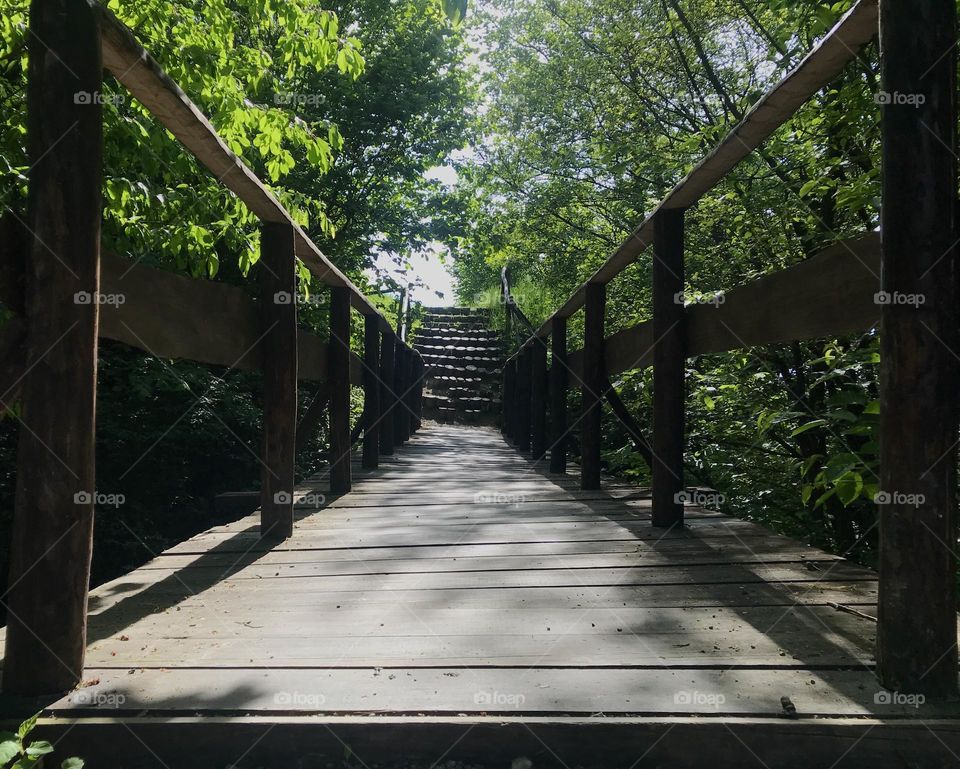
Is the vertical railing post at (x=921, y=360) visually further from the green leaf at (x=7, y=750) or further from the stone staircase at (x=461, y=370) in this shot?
the stone staircase at (x=461, y=370)

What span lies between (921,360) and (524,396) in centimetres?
825

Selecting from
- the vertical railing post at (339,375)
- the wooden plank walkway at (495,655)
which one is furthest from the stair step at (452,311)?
the wooden plank walkway at (495,655)

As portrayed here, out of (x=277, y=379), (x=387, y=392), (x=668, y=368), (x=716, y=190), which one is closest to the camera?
(x=277, y=379)

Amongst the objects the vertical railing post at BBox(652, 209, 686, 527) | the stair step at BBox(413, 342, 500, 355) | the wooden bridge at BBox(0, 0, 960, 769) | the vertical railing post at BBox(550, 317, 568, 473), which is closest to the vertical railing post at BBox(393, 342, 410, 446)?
the vertical railing post at BBox(550, 317, 568, 473)

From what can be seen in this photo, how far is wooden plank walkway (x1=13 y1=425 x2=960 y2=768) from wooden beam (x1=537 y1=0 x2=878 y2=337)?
1.49 meters

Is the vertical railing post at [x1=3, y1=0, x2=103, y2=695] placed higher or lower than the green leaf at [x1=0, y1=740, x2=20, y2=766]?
higher

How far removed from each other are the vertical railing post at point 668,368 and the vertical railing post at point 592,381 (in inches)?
53.7

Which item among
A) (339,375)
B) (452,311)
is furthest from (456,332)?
(339,375)

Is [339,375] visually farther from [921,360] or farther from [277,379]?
[921,360]

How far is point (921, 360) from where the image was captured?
1.59 m

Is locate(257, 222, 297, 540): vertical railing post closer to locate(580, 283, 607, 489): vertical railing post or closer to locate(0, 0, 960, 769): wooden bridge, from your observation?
locate(0, 0, 960, 769): wooden bridge

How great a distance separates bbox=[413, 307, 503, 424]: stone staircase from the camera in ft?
55.9

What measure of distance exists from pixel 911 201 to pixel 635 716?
120 centimetres

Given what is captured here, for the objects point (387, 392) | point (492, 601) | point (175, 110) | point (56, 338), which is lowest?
point (492, 601)
